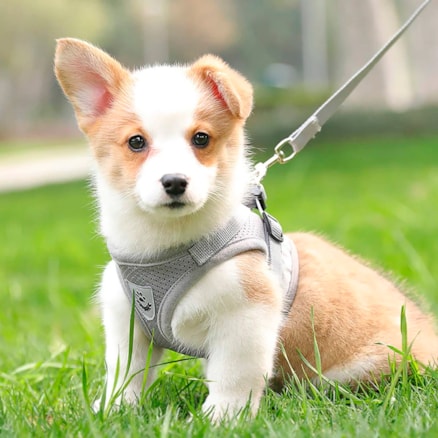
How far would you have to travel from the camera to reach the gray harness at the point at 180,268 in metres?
3.31

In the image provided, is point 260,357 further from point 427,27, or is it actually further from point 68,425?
point 427,27

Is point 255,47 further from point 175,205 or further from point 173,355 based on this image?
point 175,205

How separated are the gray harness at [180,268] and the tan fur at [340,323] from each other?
0.47ft

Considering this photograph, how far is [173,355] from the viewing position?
444cm

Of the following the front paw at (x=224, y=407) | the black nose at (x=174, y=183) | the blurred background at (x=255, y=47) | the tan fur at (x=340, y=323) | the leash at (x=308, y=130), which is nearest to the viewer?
the black nose at (x=174, y=183)

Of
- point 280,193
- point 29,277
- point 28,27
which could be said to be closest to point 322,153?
point 280,193

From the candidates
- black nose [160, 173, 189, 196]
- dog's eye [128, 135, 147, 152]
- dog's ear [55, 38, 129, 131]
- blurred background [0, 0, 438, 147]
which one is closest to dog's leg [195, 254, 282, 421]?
black nose [160, 173, 189, 196]

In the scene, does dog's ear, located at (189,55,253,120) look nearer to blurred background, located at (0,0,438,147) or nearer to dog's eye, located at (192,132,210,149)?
dog's eye, located at (192,132,210,149)

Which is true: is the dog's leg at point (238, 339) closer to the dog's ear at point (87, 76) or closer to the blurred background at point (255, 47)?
the dog's ear at point (87, 76)

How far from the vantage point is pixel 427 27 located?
20.2 m

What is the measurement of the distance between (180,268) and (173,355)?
1225mm

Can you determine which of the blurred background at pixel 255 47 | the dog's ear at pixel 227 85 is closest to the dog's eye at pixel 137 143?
the dog's ear at pixel 227 85

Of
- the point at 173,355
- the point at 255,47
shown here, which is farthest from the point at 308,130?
the point at 255,47

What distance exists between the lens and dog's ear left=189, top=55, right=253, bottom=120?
3.31m
